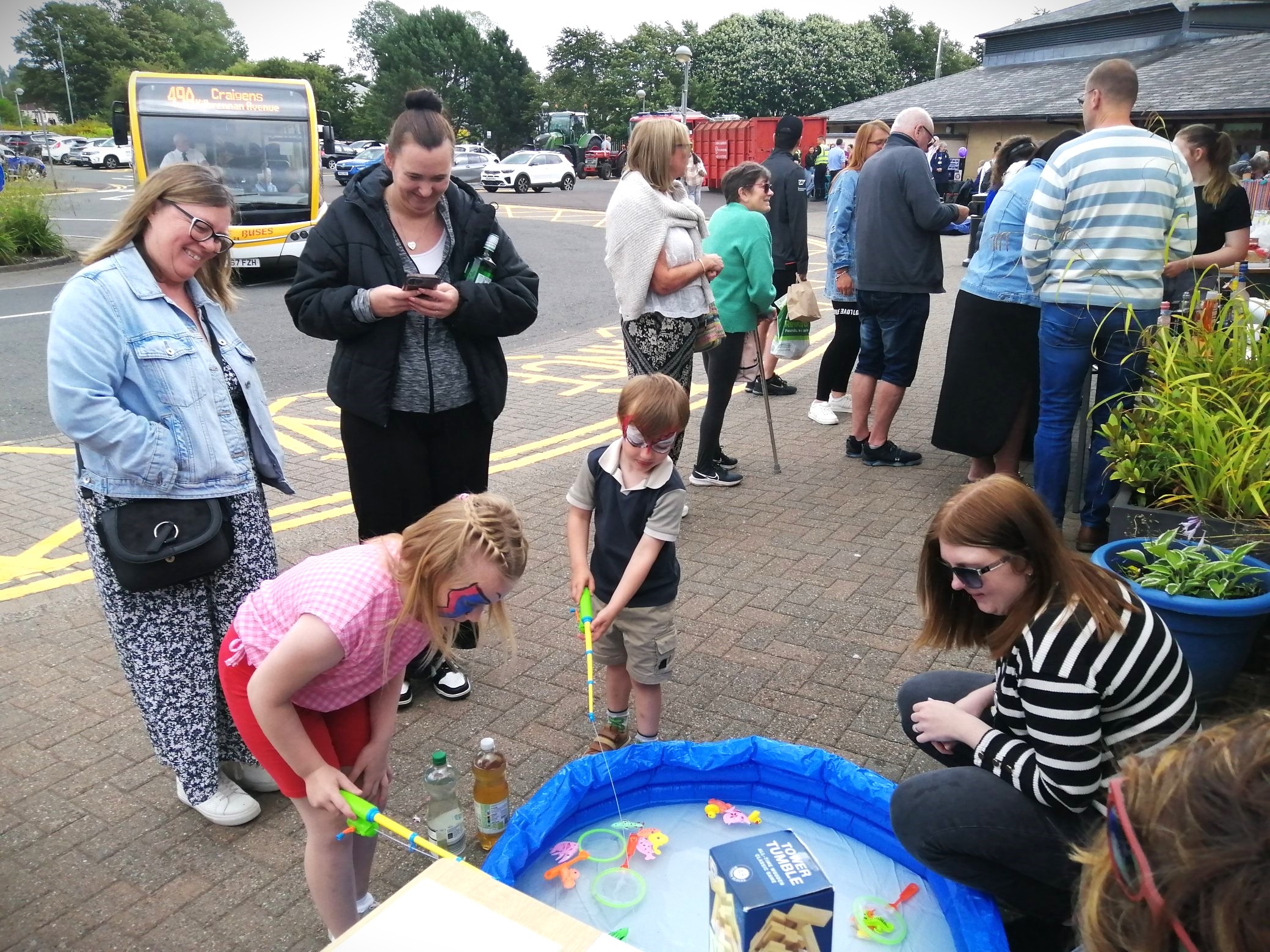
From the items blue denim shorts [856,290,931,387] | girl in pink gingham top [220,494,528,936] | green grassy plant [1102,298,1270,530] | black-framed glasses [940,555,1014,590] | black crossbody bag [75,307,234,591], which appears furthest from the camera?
blue denim shorts [856,290,931,387]

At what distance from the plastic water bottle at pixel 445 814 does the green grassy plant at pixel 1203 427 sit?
9.69ft

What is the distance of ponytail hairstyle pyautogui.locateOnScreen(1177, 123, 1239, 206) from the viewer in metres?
5.38

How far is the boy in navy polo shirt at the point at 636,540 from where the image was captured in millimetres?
2789

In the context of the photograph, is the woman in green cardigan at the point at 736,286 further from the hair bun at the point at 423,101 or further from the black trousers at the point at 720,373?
the hair bun at the point at 423,101

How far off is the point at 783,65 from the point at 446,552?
6011cm

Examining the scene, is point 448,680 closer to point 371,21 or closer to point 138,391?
point 138,391

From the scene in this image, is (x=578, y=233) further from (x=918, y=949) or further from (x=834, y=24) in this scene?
(x=834, y=24)

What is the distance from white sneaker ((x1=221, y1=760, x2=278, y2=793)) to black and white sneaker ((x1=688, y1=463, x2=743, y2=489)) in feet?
10.6

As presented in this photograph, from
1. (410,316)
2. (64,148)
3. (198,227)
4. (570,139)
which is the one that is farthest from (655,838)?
(64,148)

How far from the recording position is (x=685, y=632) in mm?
3916

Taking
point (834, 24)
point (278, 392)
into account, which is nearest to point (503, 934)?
point (278, 392)

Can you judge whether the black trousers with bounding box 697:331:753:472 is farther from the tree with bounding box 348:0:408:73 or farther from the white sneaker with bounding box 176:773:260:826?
the tree with bounding box 348:0:408:73

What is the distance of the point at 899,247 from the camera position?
5371 mm

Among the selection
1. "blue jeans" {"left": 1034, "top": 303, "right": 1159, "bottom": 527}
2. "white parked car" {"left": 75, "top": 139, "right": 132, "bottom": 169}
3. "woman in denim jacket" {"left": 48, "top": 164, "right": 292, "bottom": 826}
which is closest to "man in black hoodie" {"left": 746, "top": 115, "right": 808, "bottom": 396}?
"blue jeans" {"left": 1034, "top": 303, "right": 1159, "bottom": 527}
